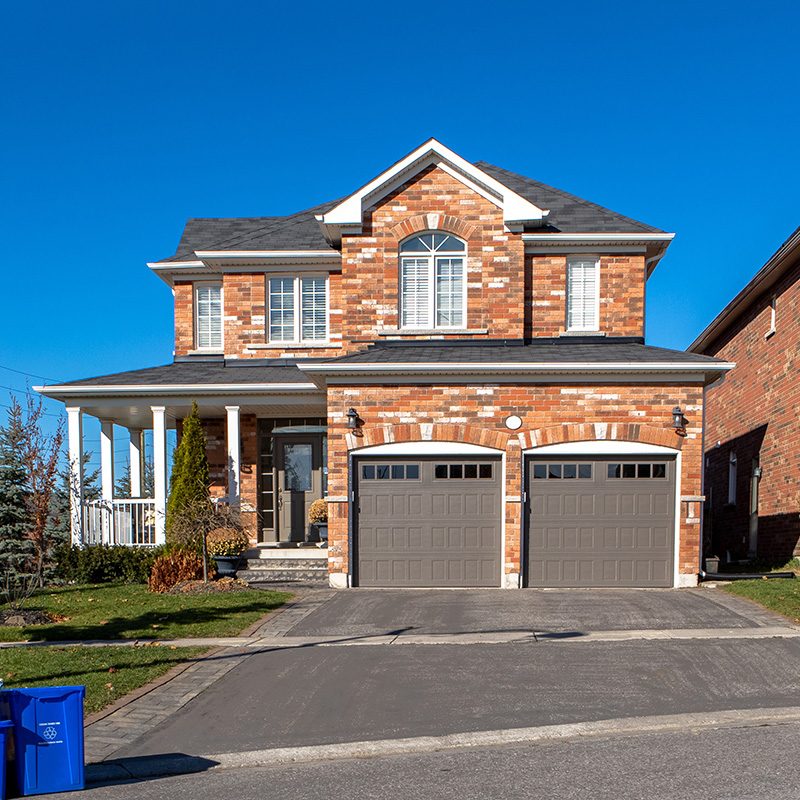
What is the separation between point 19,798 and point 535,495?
412 inches

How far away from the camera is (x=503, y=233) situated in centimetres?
1664

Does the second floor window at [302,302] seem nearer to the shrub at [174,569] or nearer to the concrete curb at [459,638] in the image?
the shrub at [174,569]

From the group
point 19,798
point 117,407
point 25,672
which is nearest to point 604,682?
point 19,798

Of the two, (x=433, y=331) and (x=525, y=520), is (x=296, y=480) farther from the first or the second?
(x=525, y=520)

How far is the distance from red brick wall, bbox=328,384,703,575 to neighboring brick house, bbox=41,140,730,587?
4 cm

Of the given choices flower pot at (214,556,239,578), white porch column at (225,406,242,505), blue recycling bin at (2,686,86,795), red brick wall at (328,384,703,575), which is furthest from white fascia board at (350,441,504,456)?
blue recycling bin at (2,686,86,795)

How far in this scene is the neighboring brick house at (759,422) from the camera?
1750cm

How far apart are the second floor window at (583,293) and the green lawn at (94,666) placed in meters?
11.1

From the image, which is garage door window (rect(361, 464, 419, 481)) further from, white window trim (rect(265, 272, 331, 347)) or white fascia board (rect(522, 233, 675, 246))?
white fascia board (rect(522, 233, 675, 246))

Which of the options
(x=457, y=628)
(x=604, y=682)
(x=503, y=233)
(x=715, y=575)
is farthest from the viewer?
(x=503, y=233)

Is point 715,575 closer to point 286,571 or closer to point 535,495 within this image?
A: point 535,495

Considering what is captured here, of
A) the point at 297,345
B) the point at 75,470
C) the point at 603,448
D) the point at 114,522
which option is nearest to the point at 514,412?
the point at 603,448

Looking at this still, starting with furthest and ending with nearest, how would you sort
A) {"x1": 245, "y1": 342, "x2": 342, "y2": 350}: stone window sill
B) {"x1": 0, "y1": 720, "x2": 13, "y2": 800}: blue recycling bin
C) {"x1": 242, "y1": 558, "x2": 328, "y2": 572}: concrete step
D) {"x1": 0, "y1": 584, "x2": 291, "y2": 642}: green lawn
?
{"x1": 245, "y1": 342, "x2": 342, "y2": 350}: stone window sill < {"x1": 242, "y1": 558, "x2": 328, "y2": 572}: concrete step < {"x1": 0, "y1": 584, "x2": 291, "y2": 642}: green lawn < {"x1": 0, "y1": 720, "x2": 13, "y2": 800}: blue recycling bin

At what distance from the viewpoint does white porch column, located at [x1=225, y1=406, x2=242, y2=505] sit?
17156 millimetres
